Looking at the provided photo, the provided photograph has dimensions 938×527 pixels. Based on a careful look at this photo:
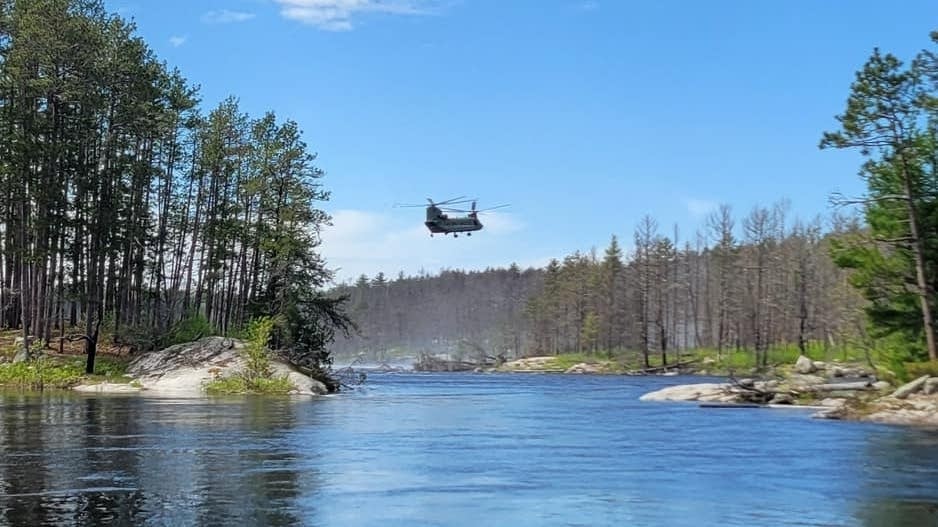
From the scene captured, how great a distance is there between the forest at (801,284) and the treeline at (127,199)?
7095 mm

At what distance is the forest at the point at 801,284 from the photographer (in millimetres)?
38062

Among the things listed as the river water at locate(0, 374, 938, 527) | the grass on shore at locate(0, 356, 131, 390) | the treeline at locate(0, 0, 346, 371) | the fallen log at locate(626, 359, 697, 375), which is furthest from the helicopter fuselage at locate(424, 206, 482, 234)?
the fallen log at locate(626, 359, 697, 375)

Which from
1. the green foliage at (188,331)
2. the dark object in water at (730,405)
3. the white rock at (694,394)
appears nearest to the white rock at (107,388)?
the green foliage at (188,331)

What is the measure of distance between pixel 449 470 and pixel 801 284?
81.9 m

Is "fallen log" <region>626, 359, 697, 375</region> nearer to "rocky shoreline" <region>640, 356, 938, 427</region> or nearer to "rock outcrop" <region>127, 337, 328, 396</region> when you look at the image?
"rocky shoreline" <region>640, 356, 938, 427</region>

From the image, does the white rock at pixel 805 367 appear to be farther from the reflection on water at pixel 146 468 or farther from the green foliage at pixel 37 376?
the green foliage at pixel 37 376

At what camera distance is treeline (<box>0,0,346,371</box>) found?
49.0 metres

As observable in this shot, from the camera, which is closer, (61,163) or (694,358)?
(61,163)

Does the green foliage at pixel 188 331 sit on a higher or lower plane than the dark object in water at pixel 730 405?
higher

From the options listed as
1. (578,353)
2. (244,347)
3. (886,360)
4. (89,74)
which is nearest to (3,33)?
(89,74)

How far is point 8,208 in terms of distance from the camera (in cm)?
5091

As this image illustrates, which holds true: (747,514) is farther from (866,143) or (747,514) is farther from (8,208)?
(8,208)

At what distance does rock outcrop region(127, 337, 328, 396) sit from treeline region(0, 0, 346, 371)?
9.86ft

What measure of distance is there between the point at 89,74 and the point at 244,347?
673 inches
